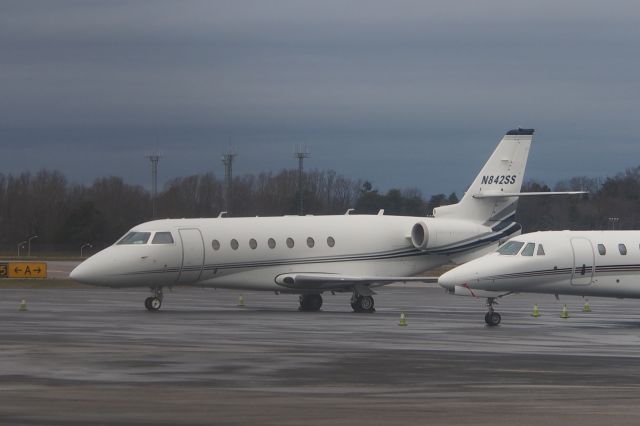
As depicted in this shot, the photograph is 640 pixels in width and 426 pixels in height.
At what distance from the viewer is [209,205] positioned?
352ft

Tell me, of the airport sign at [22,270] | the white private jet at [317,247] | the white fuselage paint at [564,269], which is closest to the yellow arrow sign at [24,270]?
the airport sign at [22,270]

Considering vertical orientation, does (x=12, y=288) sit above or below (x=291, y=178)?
below

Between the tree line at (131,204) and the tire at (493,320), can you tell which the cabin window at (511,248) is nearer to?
the tire at (493,320)

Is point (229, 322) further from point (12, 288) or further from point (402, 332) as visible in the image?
point (12, 288)

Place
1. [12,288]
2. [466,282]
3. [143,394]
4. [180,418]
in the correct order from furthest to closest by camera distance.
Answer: [12,288] < [466,282] < [143,394] < [180,418]

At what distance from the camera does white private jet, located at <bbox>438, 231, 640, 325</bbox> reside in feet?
109

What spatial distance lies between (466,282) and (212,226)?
32.4 feet

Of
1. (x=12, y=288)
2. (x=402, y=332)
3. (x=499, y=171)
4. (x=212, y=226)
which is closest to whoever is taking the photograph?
(x=402, y=332)

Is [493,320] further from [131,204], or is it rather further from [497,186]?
[131,204]

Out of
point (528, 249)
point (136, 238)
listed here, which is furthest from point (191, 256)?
point (528, 249)

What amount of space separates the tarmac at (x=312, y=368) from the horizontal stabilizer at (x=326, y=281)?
1.38 meters

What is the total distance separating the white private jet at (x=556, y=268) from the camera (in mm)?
33250

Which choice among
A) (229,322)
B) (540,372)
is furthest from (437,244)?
(540,372)

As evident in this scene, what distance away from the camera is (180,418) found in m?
14.6
